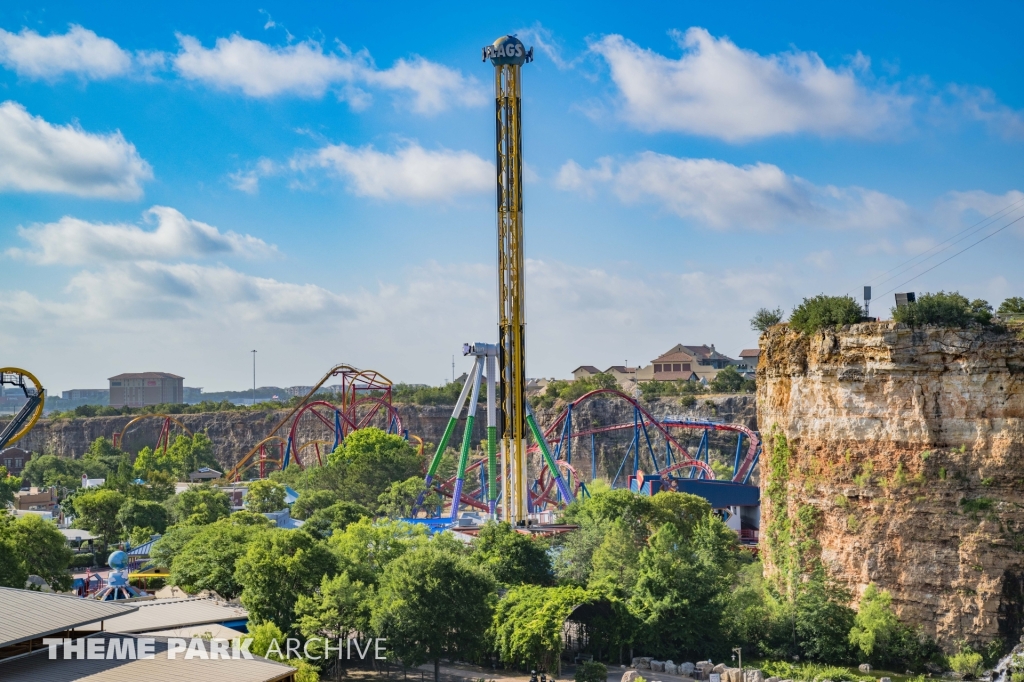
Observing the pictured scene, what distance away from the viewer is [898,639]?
2588 cm

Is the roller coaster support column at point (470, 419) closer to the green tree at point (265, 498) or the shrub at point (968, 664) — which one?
the green tree at point (265, 498)

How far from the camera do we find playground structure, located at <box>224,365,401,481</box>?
68.3 metres

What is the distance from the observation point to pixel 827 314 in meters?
27.9

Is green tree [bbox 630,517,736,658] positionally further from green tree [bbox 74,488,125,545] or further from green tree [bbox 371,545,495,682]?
green tree [bbox 74,488,125,545]

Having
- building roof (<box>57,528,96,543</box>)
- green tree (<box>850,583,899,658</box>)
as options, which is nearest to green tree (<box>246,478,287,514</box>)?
building roof (<box>57,528,96,543</box>)

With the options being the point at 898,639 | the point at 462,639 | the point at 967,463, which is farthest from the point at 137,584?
the point at 967,463

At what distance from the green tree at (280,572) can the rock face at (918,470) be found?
1211cm

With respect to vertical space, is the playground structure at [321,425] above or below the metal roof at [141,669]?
above

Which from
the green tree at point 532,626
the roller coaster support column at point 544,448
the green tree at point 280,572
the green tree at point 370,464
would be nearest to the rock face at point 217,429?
the green tree at point 370,464

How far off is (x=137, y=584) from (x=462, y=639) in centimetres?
1245

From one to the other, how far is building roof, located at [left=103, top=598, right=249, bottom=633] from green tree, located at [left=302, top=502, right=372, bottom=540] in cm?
808

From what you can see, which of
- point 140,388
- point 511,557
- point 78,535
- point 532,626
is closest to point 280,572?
point 532,626

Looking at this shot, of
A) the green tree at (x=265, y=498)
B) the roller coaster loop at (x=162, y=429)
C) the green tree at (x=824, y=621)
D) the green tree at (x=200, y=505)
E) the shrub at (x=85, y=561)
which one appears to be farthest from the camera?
the roller coaster loop at (x=162, y=429)

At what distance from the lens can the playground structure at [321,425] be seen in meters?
68.3
